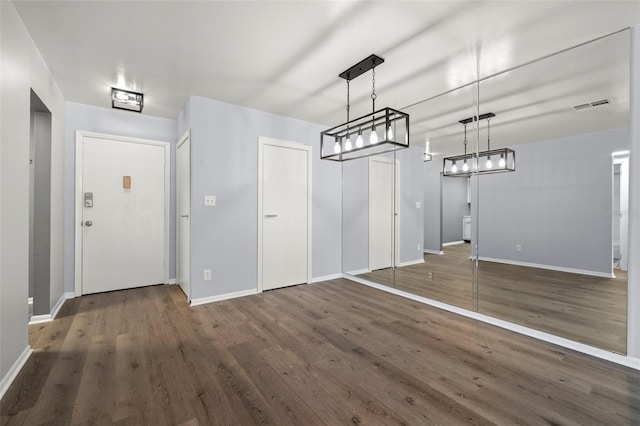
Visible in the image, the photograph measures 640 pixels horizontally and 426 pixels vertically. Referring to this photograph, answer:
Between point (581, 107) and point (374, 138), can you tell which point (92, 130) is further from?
point (581, 107)

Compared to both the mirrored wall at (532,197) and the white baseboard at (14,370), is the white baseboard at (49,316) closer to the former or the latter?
the white baseboard at (14,370)

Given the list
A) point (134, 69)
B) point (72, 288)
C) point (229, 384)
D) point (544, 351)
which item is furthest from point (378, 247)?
point (72, 288)

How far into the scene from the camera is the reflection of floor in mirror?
7.20 ft

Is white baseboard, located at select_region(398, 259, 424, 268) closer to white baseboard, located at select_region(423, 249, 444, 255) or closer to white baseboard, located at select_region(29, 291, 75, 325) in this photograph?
white baseboard, located at select_region(423, 249, 444, 255)

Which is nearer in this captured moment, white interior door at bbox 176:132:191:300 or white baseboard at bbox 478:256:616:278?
white baseboard at bbox 478:256:616:278

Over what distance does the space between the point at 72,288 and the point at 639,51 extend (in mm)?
6138

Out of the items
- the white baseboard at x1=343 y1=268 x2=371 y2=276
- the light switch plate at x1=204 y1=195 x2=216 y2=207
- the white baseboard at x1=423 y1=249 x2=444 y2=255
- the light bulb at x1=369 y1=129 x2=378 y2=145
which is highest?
the light bulb at x1=369 y1=129 x2=378 y2=145

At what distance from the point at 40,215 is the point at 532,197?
4.93 meters

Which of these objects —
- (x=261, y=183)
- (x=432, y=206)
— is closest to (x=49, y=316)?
(x=261, y=183)

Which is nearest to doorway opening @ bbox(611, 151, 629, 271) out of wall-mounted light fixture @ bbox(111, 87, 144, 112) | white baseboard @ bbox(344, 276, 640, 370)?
white baseboard @ bbox(344, 276, 640, 370)

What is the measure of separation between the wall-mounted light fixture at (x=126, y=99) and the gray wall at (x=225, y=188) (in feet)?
1.73

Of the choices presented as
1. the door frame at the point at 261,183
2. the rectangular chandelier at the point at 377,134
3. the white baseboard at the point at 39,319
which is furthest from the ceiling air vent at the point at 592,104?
the white baseboard at the point at 39,319

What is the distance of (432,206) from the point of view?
154 inches

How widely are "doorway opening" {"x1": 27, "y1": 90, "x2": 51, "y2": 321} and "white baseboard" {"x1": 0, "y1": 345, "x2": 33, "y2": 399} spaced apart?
865 mm
